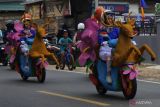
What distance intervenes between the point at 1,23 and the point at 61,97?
1525 inches

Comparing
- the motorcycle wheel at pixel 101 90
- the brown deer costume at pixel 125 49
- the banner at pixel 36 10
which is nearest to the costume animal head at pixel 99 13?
the brown deer costume at pixel 125 49

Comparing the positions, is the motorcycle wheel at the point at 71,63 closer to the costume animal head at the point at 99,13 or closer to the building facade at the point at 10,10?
the costume animal head at the point at 99,13

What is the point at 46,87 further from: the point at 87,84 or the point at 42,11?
the point at 42,11

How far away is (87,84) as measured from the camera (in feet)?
51.5

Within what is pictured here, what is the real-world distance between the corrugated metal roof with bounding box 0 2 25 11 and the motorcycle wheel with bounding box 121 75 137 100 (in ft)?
130

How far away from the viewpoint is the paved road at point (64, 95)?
1145 cm

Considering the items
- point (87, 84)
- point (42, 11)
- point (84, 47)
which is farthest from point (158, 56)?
point (42, 11)

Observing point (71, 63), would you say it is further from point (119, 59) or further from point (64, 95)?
point (119, 59)

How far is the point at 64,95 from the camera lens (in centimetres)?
1297

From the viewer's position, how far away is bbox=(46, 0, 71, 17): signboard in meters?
37.6

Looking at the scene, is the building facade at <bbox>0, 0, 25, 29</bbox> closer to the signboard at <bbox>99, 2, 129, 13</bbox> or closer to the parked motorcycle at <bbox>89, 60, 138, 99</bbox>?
the signboard at <bbox>99, 2, 129, 13</bbox>

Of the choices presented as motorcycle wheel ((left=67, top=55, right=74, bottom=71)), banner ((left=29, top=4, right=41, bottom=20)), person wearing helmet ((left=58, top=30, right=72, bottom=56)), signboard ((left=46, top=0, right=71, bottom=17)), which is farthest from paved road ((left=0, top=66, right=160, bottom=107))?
banner ((left=29, top=4, right=41, bottom=20))

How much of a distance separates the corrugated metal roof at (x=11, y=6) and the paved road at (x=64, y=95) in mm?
33570

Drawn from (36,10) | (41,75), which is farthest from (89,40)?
(36,10)
